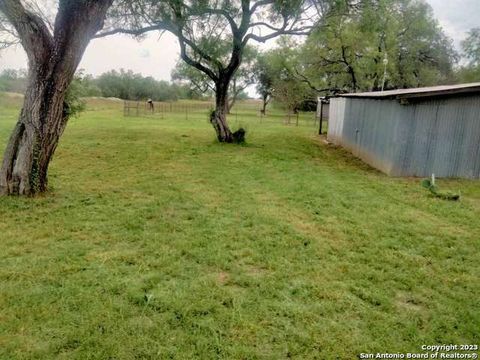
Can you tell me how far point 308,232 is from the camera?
15.0 feet

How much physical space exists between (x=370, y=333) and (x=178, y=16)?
958 centimetres

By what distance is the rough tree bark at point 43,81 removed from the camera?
5148 millimetres

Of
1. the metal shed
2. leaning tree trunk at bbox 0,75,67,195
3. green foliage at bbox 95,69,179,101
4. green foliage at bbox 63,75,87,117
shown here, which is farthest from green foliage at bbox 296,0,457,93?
green foliage at bbox 95,69,179,101

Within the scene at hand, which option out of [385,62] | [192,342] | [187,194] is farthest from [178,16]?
[385,62]

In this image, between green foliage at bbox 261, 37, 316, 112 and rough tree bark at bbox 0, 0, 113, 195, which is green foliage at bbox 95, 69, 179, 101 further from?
rough tree bark at bbox 0, 0, 113, 195

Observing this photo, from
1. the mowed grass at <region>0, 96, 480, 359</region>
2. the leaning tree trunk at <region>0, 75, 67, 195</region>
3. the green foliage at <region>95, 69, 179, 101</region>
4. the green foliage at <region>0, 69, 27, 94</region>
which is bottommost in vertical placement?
the mowed grass at <region>0, 96, 480, 359</region>

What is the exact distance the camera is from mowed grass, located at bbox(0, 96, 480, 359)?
2.49 meters

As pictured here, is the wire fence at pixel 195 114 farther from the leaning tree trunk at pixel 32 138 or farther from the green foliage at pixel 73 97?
the leaning tree trunk at pixel 32 138

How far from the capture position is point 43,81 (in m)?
5.24

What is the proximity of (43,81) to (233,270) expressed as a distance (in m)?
4.20

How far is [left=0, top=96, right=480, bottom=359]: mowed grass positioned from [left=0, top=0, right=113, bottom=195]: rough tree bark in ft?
1.80

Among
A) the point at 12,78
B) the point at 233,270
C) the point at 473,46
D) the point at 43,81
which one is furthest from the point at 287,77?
the point at 233,270

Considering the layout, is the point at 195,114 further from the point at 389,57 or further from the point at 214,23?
the point at 214,23

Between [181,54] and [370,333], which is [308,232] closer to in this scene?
[370,333]
